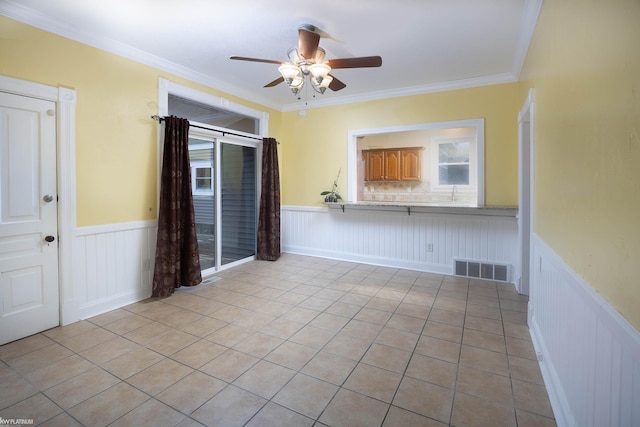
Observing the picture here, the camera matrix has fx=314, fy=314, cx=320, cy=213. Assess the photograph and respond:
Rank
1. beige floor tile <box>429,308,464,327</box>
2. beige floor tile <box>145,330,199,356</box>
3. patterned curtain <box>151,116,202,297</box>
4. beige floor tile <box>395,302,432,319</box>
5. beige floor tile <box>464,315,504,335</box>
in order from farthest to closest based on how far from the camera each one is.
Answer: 1. patterned curtain <box>151,116,202,297</box>
2. beige floor tile <box>395,302,432,319</box>
3. beige floor tile <box>429,308,464,327</box>
4. beige floor tile <box>464,315,504,335</box>
5. beige floor tile <box>145,330,199,356</box>

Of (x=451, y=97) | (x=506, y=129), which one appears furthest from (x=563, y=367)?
(x=451, y=97)

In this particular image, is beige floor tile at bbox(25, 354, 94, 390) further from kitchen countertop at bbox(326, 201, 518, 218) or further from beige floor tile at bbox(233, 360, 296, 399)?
kitchen countertop at bbox(326, 201, 518, 218)

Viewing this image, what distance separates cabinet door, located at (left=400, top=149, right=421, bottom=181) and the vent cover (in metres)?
2.24

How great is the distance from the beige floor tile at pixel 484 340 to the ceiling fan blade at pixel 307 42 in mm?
2703

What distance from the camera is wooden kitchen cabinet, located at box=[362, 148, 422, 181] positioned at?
6121 millimetres

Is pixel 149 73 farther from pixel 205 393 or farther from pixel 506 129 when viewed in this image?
pixel 506 129

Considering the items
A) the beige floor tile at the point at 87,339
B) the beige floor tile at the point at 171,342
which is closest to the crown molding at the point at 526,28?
the beige floor tile at the point at 171,342

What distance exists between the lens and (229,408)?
5.94 feet

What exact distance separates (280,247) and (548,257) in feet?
13.5

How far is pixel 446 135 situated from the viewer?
5.97 m

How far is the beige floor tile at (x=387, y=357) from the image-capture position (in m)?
2.22

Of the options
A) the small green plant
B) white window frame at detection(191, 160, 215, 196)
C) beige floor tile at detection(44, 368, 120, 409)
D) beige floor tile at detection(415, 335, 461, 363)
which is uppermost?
white window frame at detection(191, 160, 215, 196)

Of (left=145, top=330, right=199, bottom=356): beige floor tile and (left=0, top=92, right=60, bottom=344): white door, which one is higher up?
(left=0, top=92, right=60, bottom=344): white door

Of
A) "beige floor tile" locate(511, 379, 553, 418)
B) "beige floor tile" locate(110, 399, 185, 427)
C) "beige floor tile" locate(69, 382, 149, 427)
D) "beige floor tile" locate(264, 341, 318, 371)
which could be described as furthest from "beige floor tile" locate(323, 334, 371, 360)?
"beige floor tile" locate(69, 382, 149, 427)
